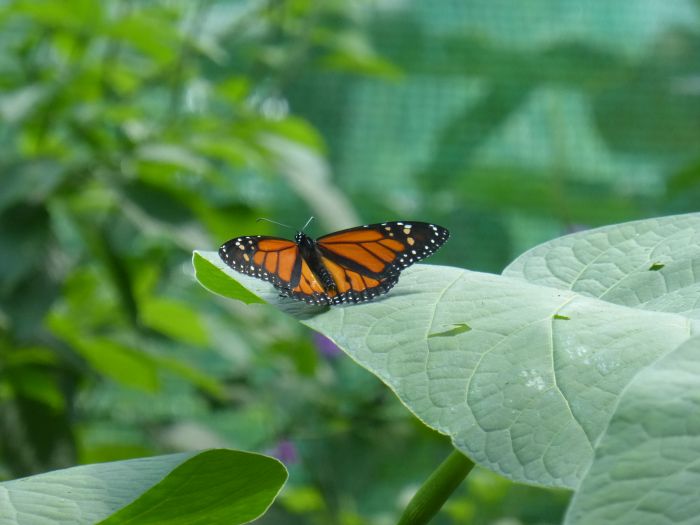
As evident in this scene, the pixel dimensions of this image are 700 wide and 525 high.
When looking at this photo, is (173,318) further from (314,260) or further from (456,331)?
(456,331)

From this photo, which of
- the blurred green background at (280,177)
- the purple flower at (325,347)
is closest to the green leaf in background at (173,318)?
the blurred green background at (280,177)

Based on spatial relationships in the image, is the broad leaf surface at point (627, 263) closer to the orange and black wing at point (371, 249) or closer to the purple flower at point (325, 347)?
the orange and black wing at point (371, 249)

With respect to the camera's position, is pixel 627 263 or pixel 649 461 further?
pixel 627 263

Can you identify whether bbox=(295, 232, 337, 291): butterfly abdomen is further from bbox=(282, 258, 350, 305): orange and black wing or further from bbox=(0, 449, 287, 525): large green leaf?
bbox=(0, 449, 287, 525): large green leaf

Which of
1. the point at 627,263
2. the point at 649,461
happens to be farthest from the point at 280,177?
the point at 649,461

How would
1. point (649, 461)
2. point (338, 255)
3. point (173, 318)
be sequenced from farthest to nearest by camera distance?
1. point (173, 318)
2. point (338, 255)
3. point (649, 461)

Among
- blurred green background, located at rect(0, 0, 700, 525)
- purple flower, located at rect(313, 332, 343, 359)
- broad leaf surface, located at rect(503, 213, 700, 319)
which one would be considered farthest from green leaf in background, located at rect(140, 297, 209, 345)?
broad leaf surface, located at rect(503, 213, 700, 319)
